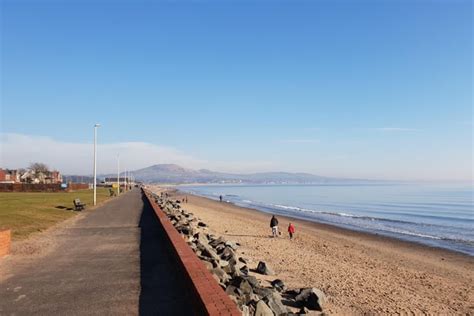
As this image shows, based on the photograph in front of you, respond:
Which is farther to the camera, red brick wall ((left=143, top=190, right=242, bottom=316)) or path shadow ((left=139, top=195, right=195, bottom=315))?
path shadow ((left=139, top=195, right=195, bottom=315))

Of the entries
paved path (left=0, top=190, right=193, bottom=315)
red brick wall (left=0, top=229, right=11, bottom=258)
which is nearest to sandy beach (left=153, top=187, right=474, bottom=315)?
paved path (left=0, top=190, right=193, bottom=315)

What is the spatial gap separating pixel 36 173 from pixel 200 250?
405 ft

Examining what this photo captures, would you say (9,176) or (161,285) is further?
(9,176)

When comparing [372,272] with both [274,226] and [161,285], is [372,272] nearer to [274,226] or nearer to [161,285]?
[161,285]

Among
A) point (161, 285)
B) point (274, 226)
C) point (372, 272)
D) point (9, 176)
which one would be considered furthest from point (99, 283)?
point (9, 176)

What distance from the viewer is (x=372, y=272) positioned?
1452 cm

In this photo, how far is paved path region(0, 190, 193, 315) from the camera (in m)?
6.38

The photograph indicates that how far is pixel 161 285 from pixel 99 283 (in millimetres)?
1234

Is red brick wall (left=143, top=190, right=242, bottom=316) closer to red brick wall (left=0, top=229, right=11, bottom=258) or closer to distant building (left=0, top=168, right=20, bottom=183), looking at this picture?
red brick wall (left=0, top=229, right=11, bottom=258)

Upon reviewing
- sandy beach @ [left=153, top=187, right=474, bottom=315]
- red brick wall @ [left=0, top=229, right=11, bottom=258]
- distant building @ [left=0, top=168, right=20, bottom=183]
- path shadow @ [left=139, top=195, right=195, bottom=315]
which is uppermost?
distant building @ [left=0, top=168, right=20, bottom=183]

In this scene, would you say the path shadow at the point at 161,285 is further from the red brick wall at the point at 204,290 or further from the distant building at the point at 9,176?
the distant building at the point at 9,176

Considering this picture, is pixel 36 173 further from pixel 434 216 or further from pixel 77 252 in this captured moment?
pixel 77 252

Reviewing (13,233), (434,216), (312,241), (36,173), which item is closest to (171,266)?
(13,233)

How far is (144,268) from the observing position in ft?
29.3
